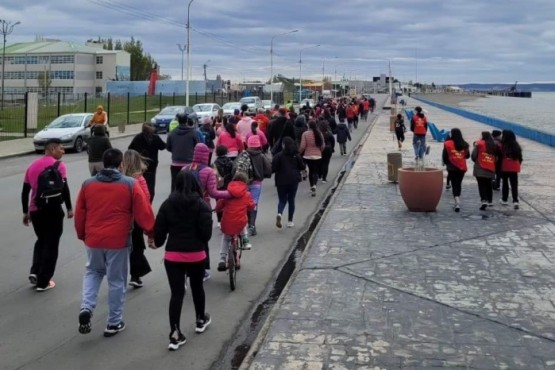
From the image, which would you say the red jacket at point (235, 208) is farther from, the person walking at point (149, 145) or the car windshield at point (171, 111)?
the car windshield at point (171, 111)

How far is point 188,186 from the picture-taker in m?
5.37

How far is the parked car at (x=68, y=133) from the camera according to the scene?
23.5 m

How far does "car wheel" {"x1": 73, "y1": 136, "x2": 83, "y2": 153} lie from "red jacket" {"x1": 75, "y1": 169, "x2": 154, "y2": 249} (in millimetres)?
19336

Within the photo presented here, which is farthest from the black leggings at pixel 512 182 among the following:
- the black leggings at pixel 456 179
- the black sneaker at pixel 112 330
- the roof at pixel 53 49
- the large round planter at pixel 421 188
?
the roof at pixel 53 49

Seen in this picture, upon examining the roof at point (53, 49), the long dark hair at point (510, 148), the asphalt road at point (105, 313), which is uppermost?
the roof at point (53, 49)

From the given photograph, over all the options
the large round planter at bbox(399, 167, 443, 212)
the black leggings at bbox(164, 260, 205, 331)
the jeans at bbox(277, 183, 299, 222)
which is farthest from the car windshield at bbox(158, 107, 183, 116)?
the black leggings at bbox(164, 260, 205, 331)

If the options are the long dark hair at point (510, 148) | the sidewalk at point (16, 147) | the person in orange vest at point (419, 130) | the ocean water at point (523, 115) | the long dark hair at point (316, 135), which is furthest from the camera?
the ocean water at point (523, 115)

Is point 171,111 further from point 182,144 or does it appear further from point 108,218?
point 108,218

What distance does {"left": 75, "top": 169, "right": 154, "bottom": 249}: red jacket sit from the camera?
5570mm

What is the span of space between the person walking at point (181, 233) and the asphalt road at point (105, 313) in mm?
361

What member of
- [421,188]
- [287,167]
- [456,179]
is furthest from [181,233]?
[456,179]

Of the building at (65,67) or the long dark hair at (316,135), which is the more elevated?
the building at (65,67)

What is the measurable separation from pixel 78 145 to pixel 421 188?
16110 mm

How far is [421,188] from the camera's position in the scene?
38.6ft
